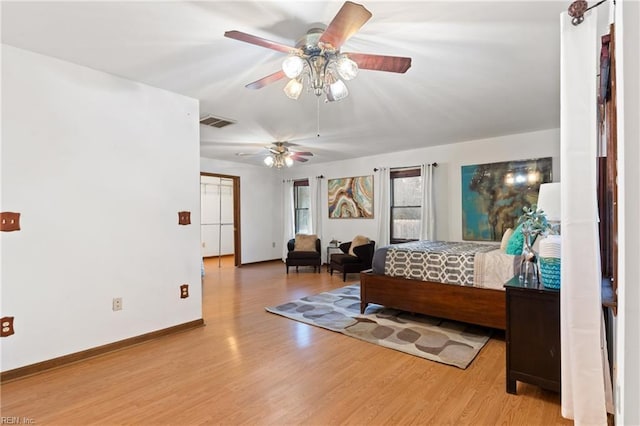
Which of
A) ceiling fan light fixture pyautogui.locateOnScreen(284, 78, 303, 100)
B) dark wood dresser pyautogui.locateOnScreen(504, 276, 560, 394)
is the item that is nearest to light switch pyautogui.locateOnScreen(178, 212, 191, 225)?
ceiling fan light fixture pyautogui.locateOnScreen(284, 78, 303, 100)

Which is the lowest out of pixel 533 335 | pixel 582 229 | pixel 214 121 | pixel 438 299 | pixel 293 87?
pixel 438 299

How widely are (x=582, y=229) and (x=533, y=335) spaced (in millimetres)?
803

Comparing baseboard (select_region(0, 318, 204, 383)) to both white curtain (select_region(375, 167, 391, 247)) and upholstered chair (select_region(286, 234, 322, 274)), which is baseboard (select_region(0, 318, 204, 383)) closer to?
upholstered chair (select_region(286, 234, 322, 274))

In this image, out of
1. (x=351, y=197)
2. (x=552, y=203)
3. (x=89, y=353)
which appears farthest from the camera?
(x=351, y=197)

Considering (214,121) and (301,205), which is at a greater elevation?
(214,121)

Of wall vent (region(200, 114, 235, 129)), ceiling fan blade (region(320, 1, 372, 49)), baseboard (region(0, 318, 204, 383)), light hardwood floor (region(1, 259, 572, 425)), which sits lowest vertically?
light hardwood floor (region(1, 259, 572, 425))

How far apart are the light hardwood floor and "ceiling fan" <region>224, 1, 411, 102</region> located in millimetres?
2128

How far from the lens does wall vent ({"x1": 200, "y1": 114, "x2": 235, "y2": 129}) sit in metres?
4.07

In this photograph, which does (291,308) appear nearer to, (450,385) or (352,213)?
(450,385)

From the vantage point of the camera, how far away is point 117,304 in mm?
2910

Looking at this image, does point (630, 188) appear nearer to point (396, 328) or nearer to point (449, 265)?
point (449, 265)

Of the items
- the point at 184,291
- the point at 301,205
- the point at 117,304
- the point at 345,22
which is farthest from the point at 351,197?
the point at 345,22

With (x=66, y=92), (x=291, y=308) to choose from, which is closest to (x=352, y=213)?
(x=291, y=308)

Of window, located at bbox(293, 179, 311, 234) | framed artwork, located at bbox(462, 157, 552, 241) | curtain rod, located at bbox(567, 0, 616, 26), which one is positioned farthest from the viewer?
window, located at bbox(293, 179, 311, 234)
